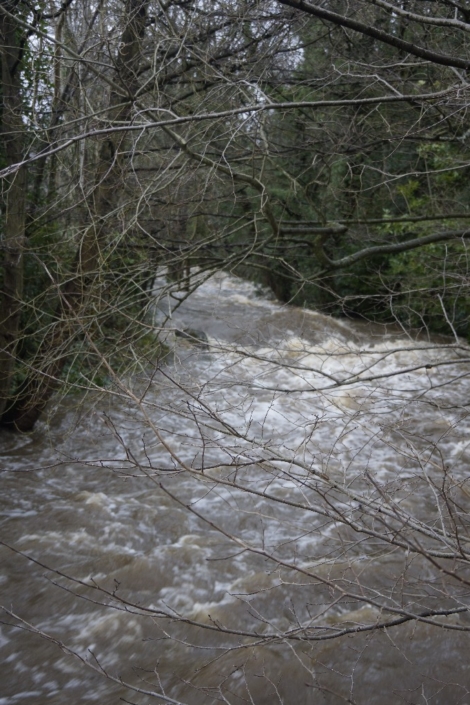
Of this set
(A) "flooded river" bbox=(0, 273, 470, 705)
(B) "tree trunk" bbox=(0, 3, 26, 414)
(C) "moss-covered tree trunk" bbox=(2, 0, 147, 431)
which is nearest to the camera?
(A) "flooded river" bbox=(0, 273, 470, 705)

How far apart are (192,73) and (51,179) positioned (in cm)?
240

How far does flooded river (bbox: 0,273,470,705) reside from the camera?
11.0ft

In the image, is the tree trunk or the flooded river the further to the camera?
the tree trunk

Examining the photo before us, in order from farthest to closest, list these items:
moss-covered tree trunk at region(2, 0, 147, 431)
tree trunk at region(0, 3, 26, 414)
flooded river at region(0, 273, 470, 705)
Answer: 1. tree trunk at region(0, 3, 26, 414)
2. moss-covered tree trunk at region(2, 0, 147, 431)
3. flooded river at region(0, 273, 470, 705)

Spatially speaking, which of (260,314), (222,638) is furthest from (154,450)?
(260,314)

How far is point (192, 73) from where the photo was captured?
9.18 metres

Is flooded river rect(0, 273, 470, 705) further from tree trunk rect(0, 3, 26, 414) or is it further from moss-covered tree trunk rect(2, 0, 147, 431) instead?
tree trunk rect(0, 3, 26, 414)

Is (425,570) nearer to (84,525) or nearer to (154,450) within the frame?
(84,525)

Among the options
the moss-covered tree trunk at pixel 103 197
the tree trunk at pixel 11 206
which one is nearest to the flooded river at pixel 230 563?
the moss-covered tree trunk at pixel 103 197

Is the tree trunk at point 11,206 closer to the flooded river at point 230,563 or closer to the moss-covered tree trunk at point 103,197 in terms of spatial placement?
the moss-covered tree trunk at point 103,197

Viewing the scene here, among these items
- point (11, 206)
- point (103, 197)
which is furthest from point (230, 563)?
point (11, 206)

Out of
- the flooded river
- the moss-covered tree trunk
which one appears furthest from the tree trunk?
the flooded river

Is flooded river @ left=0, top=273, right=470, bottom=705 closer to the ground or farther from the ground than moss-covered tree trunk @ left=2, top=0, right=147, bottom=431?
closer to the ground

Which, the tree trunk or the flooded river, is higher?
the tree trunk
